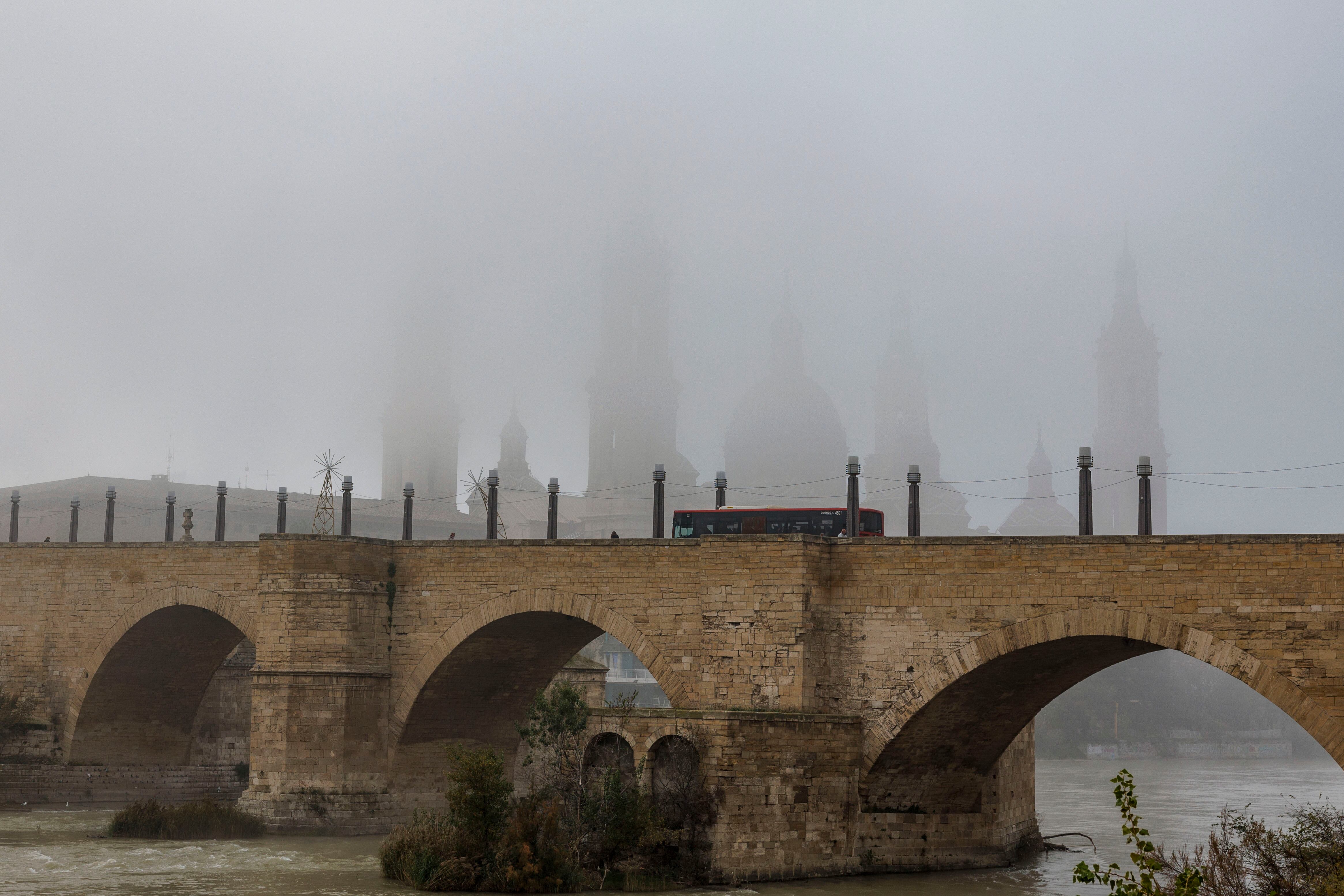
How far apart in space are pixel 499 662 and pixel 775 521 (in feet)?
20.1

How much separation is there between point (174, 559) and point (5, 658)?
6420 mm

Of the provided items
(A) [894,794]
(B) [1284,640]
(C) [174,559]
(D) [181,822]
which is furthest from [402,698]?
(B) [1284,640]

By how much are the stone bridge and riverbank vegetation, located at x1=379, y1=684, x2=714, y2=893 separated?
41 cm

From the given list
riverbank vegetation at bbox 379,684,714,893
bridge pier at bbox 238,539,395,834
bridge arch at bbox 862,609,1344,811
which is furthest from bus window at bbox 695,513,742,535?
riverbank vegetation at bbox 379,684,714,893

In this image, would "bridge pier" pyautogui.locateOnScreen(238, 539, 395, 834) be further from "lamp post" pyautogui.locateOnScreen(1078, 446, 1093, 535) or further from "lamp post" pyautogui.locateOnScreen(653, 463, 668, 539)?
"lamp post" pyautogui.locateOnScreen(1078, 446, 1093, 535)

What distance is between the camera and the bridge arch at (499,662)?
2614 cm

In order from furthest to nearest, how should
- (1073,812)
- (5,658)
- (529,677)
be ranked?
(1073,812) → (5,658) → (529,677)

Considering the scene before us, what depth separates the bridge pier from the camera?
27.7 m

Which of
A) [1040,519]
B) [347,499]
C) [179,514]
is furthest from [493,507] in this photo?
[1040,519]

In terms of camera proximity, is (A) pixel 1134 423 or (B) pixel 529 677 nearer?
(B) pixel 529 677

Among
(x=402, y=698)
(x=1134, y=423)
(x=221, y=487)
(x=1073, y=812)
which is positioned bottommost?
(x=1073, y=812)

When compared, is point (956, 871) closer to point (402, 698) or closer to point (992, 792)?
point (992, 792)

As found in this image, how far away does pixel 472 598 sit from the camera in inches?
1097

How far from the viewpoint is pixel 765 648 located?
23.8 meters
